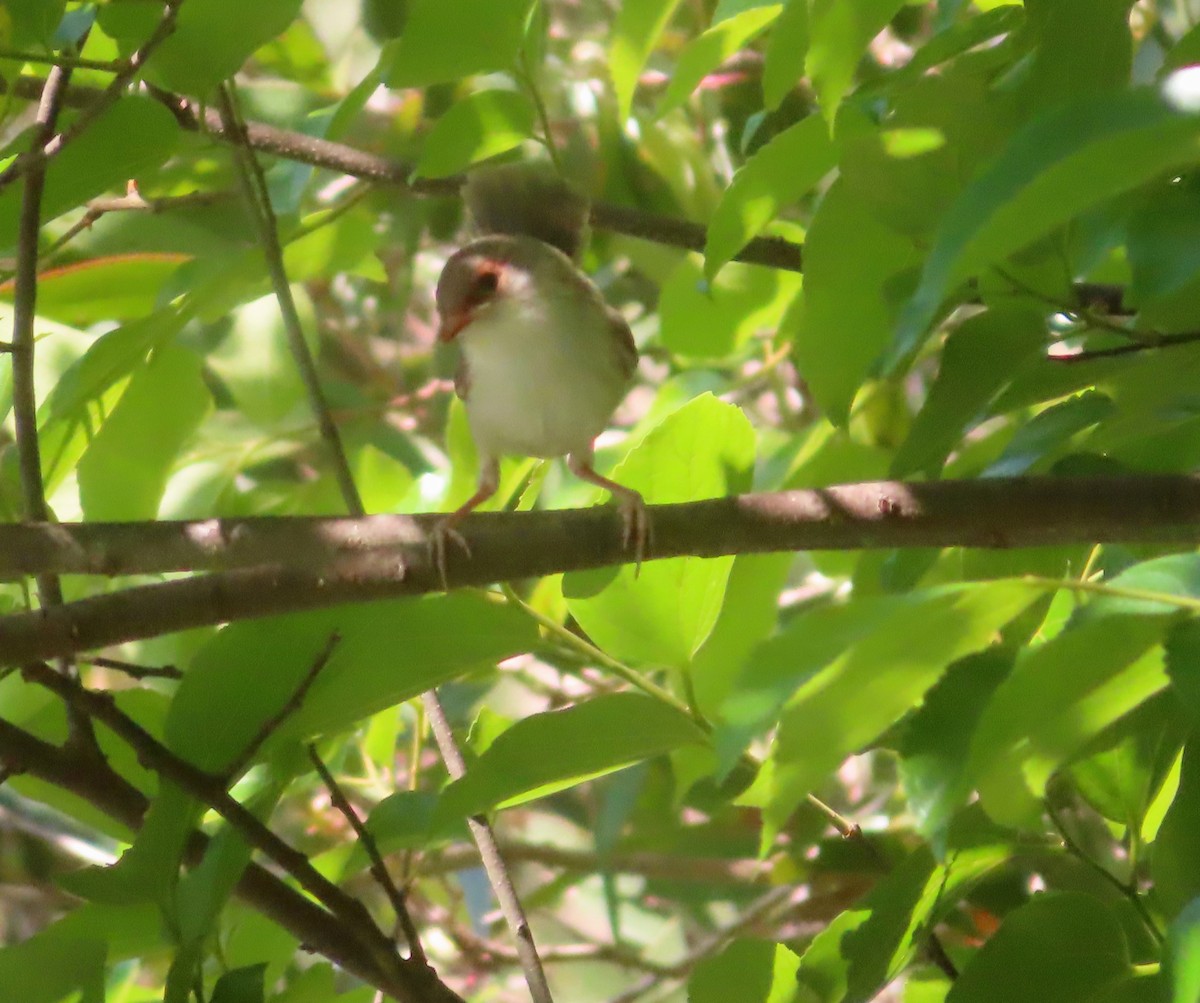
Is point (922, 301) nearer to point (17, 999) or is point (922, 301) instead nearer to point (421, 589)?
point (421, 589)

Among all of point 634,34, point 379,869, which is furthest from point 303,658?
point 634,34

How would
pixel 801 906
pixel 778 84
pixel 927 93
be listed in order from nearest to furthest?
pixel 927 93 → pixel 778 84 → pixel 801 906

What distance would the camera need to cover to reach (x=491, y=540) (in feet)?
2.05

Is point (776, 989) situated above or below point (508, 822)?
above

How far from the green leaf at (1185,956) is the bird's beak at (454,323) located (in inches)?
33.2

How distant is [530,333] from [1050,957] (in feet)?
2.44

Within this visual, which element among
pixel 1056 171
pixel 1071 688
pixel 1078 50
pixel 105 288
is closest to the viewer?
pixel 1056 171

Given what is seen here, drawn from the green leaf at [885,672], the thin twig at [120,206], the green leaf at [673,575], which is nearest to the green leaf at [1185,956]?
the green leaf at [885,672]

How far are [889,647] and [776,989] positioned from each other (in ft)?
1.08

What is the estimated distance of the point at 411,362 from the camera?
2.08m

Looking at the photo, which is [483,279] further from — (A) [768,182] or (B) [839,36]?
(B) [839,36]

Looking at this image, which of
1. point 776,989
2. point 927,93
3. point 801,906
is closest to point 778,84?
point 927,93

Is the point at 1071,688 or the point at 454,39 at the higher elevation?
the point at 454,39

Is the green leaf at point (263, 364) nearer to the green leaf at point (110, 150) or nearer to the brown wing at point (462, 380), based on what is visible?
the brown wing at point (462, 380)
